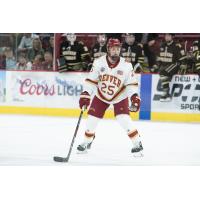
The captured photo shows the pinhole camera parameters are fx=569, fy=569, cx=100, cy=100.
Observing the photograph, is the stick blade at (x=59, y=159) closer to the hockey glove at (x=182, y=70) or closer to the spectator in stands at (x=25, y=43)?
the spectator in stands at (x=25, y=43)

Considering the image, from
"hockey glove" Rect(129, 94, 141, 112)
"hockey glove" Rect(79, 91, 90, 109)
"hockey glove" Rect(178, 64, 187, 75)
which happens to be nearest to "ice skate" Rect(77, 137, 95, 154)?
"hockey glove" Rect(79, 91, 90, 109)

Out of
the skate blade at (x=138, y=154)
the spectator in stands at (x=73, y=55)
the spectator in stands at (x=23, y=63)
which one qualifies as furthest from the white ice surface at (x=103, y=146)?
the spectator in stands at (x=23, y=63)

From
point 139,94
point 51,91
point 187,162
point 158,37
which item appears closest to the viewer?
point 187,162

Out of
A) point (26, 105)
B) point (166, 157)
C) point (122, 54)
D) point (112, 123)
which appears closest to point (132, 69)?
point (122, 54)

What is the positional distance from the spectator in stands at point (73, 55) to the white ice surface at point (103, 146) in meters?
0.42

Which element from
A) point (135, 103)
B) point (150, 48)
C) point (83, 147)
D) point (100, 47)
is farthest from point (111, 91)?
point (150, 48)

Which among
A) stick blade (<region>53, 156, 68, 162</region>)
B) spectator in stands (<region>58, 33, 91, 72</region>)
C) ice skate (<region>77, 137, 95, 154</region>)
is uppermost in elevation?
spectator in stands (<region>58, 33, 91, 72</region>)

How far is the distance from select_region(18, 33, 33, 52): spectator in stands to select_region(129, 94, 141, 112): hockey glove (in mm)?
979

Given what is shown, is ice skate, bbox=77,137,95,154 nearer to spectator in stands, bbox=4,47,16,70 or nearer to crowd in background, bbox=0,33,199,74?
crowd in background, bbox=0,33,199,74

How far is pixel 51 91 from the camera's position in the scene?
464cm

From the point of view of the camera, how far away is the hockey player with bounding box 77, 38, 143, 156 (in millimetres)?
3840

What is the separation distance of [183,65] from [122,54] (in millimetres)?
755

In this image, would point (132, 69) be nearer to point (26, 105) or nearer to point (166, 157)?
point (166, 157)

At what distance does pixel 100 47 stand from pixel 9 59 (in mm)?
833
